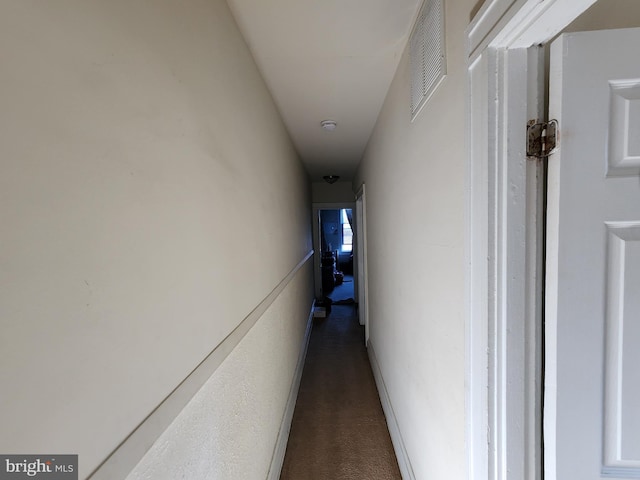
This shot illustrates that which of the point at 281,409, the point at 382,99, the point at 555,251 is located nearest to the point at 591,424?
the point at 555,251

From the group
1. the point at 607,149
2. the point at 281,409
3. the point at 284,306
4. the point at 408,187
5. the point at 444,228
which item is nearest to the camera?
the point at 607,149

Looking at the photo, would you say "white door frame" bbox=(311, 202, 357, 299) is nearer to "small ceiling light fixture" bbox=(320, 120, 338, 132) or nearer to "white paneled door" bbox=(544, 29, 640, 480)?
"small ceiling light fixture" bbox=(320, 120, 338, 132)

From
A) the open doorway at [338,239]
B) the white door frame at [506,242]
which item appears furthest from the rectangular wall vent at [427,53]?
the open doorway at [338,239]

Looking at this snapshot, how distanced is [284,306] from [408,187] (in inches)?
50.7

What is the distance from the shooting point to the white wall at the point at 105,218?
14.3 inches

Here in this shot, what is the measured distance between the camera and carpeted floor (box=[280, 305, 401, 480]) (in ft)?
5.66

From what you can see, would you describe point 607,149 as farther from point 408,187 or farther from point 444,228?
point 408,187

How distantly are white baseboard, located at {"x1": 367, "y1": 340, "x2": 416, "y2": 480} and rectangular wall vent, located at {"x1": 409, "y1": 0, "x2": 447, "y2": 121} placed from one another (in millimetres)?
1910

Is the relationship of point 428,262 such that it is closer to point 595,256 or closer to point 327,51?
point 595,256

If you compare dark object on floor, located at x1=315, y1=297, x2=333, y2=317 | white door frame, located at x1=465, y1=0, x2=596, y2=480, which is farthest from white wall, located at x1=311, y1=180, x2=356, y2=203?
white door frame, located at x1=465, y1=0, x2=596, y2=480

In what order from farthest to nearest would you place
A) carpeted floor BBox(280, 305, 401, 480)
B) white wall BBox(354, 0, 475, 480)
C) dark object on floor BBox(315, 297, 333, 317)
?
dark object on floor BBox(315, 297, 333, 317)
carpeted floor BBox(280, 305, 401, 480)
white wall BBox(354, 0, 475, 480)

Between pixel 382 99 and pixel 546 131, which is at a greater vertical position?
pixel 382 99

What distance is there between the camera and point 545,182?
71 centimetres

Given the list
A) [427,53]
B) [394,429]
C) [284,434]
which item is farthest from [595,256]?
[284,434]
